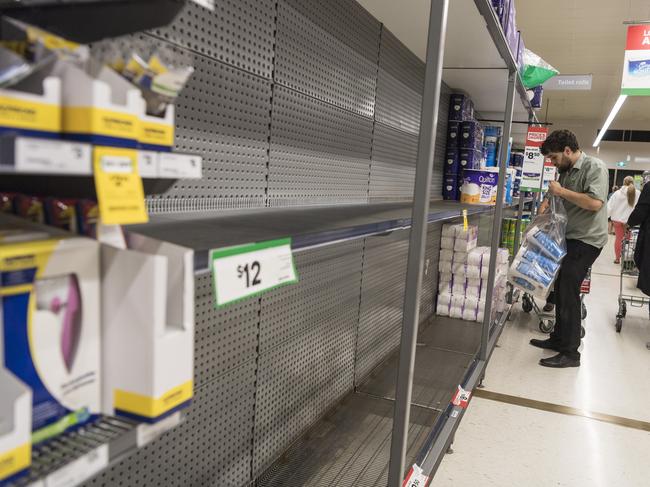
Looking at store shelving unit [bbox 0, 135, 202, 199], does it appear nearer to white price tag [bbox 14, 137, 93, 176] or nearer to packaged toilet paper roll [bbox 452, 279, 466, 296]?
white price tag [bbox 14, 137, 93, 176]

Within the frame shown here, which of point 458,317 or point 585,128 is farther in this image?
point 585,128

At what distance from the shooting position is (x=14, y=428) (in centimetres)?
52

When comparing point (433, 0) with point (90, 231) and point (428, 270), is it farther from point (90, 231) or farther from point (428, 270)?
point (428, 270)

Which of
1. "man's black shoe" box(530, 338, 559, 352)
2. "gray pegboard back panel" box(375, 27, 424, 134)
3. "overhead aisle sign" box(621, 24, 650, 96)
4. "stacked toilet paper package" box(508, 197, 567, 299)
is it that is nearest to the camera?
"gray pegboard back panel" box(375, 27, 424, 134)

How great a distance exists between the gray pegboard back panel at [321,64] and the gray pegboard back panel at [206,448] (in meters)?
1.13

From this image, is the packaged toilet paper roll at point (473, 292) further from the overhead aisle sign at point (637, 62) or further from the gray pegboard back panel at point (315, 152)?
the overhead aisle sign at point (637, 62)

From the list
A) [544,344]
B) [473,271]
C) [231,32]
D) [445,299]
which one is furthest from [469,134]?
[231,32]

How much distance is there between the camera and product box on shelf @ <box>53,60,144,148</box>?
1.87 feet

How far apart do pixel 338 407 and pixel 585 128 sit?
21211 millimetres

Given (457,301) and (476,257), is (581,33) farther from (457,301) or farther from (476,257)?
(457,301)

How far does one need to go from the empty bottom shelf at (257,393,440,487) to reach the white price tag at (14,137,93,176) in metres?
1.74

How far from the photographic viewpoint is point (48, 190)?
0.78 m

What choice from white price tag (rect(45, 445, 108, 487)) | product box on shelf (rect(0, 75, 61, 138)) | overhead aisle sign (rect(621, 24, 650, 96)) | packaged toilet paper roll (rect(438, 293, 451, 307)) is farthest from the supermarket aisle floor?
overhead aisle sign (rect(621, 24, 650, 96))

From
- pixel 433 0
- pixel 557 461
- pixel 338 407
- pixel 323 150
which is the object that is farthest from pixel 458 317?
pixel 433 0
